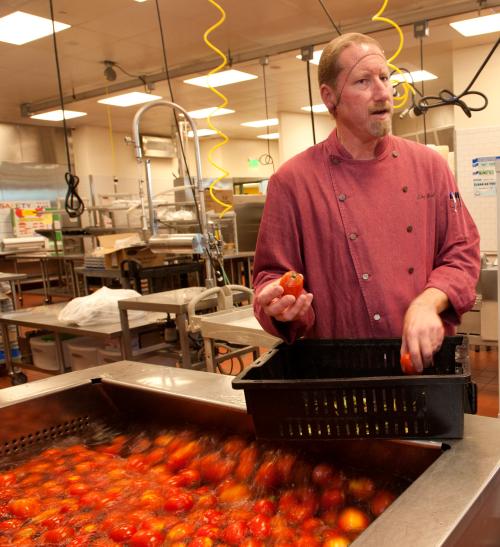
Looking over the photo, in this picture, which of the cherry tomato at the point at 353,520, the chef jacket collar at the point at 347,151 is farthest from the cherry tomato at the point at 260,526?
the chef jacket collar at the point at 347,151

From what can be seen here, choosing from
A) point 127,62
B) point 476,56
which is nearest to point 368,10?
point 476,56

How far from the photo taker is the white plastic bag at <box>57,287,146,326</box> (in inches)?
128

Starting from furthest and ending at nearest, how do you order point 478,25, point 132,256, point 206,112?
point 206,112, point 478,25, point 132,256

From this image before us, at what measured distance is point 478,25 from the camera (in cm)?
617

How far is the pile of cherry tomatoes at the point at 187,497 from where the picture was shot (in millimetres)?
1016

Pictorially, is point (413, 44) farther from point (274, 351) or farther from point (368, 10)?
point (274, 351)

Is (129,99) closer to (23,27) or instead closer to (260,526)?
(23,27)

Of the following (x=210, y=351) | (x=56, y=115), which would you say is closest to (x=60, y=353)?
(x=210, y=351)

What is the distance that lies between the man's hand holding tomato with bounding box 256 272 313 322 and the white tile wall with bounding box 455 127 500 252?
280cm

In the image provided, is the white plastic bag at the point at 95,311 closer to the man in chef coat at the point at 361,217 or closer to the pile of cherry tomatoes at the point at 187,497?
the pile of cherry tomatoes at the point at 187,497

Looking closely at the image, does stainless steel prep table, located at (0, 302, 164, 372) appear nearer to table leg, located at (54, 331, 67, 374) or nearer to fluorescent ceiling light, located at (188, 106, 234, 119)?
table leg, located at (54, 331, 67, 374)

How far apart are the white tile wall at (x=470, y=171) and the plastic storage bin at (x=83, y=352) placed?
2628 mm

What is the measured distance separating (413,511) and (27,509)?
34.1 inches

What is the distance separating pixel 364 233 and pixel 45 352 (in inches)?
122
